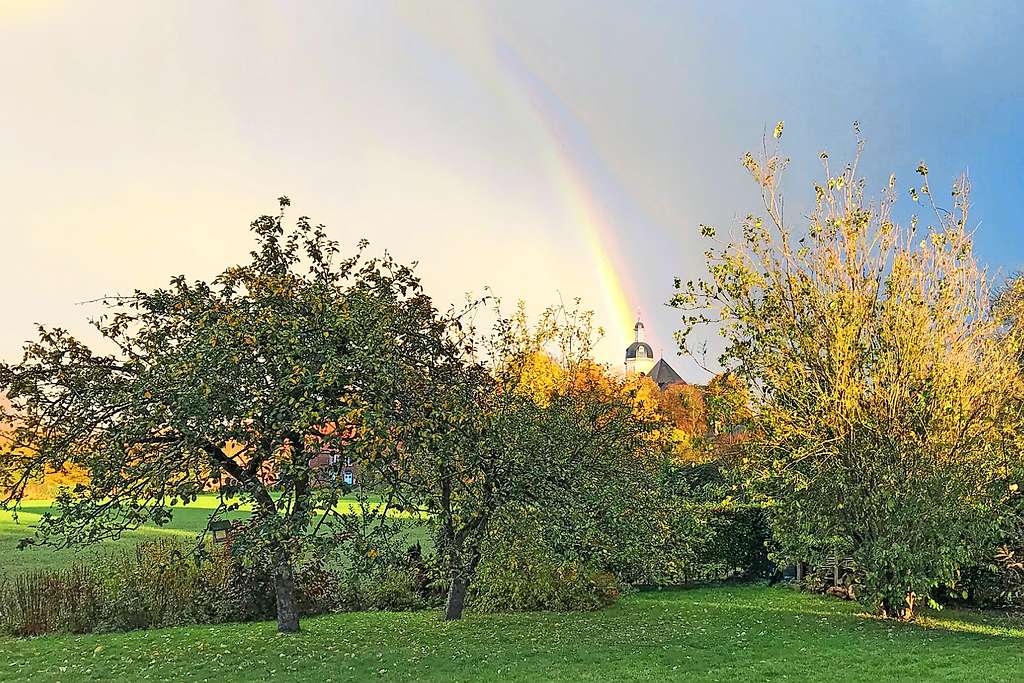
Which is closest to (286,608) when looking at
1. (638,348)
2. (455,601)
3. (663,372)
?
(455,601)

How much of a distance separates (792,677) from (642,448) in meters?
7.06

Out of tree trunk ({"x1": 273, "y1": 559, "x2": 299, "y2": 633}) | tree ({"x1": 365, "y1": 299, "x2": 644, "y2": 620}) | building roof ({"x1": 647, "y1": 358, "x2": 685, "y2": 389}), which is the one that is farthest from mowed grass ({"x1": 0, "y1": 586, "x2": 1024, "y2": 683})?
building roof ({"x1": 647, "y1": 358, "x2": 685, "y2": 389})

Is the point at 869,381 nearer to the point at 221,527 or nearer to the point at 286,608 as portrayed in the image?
the point at 286,608

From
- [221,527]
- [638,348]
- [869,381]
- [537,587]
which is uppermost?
[638,348]

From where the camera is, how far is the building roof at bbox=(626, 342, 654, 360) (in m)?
131


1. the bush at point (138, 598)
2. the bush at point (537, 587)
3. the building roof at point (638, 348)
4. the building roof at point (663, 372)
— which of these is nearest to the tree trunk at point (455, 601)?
the bush at point (537, 587)

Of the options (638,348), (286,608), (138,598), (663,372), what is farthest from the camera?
(638,348)

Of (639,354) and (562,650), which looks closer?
(562,650)

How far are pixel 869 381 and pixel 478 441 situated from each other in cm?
873

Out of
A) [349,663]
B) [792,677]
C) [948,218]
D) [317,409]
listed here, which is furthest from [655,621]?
[948,218]

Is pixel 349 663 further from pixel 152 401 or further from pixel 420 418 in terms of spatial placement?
pixel 152 401

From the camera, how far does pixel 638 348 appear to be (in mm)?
131750

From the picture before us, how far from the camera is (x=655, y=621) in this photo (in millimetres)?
16828

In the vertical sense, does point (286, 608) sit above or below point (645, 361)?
below
